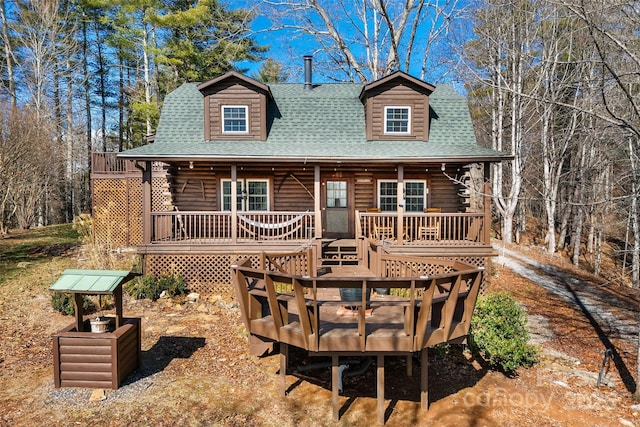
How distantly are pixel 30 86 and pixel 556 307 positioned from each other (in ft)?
97.4

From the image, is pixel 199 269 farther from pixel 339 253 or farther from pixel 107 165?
pixel 107 165

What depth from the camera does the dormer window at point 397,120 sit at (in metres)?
12.4

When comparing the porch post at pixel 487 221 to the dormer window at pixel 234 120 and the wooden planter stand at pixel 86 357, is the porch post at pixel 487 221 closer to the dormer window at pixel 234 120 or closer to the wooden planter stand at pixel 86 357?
the dormer window at pixel 234 120

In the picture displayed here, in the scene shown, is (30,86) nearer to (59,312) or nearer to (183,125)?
(183,125)

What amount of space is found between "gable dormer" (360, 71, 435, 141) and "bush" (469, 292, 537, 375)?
23.4 feet

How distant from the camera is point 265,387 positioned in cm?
533

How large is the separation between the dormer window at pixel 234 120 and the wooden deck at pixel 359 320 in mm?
8316

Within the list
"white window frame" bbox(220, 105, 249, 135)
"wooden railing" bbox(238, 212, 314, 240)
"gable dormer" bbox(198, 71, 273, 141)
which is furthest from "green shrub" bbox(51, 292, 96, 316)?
"white window frame" bbox(220, 105, 249, 135)

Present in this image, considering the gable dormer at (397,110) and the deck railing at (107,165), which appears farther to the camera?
the deck railing at (107,165)

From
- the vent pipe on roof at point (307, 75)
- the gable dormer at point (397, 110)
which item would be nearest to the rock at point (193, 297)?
the gable dormer at point (397, 110)

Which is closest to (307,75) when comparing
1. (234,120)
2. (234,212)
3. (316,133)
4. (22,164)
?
(316,133)

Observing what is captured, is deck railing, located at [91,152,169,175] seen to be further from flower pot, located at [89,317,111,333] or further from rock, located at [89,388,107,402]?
rock, located at [89,388,107,402]

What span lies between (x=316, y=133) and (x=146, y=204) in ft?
18.9

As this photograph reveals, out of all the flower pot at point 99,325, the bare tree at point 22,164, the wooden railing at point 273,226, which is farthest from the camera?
the bare tree at point 22,164
